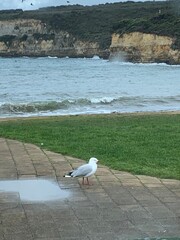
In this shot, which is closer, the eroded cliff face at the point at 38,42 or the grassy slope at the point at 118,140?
the grassy slope at the point at 118,140

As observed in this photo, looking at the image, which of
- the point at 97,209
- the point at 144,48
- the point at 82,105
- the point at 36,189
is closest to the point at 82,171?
the point at 36,189

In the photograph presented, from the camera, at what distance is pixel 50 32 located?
13538cm

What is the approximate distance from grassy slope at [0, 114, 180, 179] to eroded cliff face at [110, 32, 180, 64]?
71.7 meters

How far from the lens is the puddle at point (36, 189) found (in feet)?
24.4

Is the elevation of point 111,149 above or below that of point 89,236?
below

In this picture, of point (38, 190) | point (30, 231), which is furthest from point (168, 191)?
point (30, 231)

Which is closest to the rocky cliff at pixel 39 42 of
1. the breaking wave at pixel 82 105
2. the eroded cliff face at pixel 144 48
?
the eroded cliff face at pixel 144 48

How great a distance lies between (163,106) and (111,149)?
623 inches

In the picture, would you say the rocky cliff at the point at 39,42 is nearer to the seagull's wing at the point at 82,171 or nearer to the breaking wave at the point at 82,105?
the breaking wave at the point at 82,105

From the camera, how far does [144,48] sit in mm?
91875

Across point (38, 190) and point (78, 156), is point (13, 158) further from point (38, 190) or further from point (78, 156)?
point (38, 190)

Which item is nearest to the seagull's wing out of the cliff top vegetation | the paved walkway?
the paved walkway

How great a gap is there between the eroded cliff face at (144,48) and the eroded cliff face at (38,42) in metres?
30.1

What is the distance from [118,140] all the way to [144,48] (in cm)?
8084
